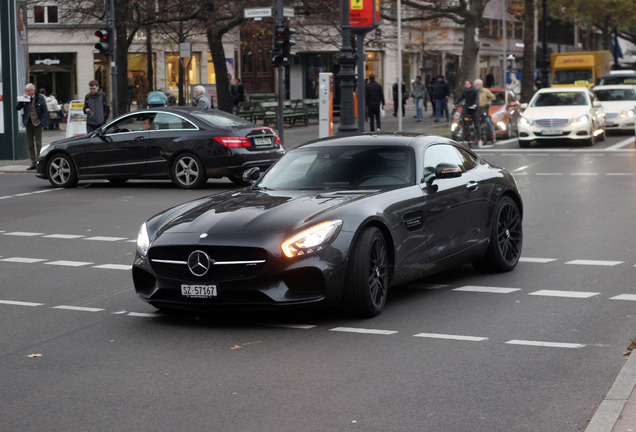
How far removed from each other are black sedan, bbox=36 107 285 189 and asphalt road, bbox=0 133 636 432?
311 inches

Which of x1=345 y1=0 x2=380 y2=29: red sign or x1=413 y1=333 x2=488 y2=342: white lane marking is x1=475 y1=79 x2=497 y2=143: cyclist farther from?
x1=413 y1=333 x2=488 y2=342: white lane marking

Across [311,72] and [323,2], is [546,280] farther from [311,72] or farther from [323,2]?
[311,72]

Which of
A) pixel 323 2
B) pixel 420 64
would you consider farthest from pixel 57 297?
pixel 420 64

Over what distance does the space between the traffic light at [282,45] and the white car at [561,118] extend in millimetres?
6862

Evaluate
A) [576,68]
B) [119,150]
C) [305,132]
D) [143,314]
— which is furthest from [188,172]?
[576,68]

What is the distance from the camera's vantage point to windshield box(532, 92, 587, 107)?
32562 mm

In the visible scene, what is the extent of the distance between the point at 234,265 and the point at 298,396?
2011 millimetres

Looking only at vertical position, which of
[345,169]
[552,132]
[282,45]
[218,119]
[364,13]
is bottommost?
[552,132]

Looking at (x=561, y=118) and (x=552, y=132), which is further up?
(x=561, y=118)

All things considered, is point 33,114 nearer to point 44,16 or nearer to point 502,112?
point 502,112

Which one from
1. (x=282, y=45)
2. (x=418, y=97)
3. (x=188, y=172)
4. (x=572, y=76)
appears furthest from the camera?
(x=572, y=76)

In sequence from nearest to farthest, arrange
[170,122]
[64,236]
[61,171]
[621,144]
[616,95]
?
[64,236] → [170,122] → [61,171] → [621,144] → [616,95]

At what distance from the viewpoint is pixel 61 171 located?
869 inches

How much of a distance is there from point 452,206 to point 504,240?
1118 mm
